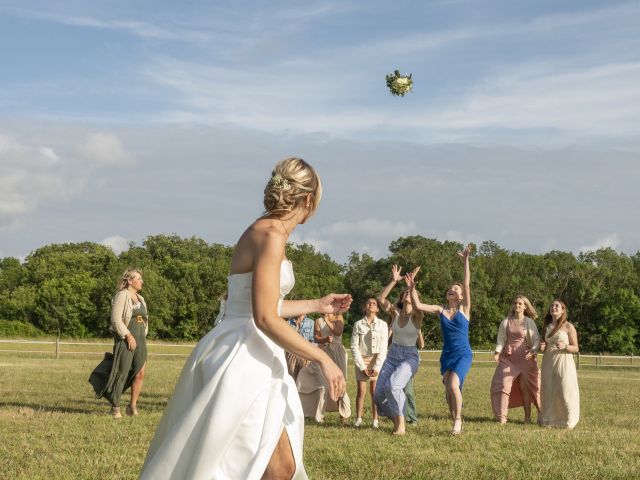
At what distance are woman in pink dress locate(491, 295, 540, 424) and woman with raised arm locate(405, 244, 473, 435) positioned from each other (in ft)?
8.69

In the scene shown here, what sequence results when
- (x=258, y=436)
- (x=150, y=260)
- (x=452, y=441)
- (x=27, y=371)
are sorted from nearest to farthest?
(x=258, y=436), (x=452, y=441), (x=27, y=371), (x=150, y=260)

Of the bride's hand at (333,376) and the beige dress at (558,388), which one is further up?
the bride's hand at (333,376)

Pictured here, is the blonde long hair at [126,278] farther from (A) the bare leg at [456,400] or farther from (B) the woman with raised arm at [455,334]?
(A) the bare leg at [456,400]

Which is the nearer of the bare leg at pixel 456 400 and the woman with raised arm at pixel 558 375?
the bare leg at pixel 456 400

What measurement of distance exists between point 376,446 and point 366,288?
69.5m

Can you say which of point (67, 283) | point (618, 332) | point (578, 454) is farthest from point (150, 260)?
point (578, 454)

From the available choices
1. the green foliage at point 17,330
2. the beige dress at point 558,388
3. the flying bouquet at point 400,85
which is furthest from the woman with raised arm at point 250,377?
the green foliage at point 17,330

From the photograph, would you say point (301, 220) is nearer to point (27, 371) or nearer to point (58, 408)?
point (58, 408)

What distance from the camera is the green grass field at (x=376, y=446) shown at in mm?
9406

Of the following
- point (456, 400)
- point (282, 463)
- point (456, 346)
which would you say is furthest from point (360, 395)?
point (282, 463)

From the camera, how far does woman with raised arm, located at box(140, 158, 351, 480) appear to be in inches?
177

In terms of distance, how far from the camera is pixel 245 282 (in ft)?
15.2

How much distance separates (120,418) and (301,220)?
10020mm

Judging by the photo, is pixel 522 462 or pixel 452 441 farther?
pixel 452 441
